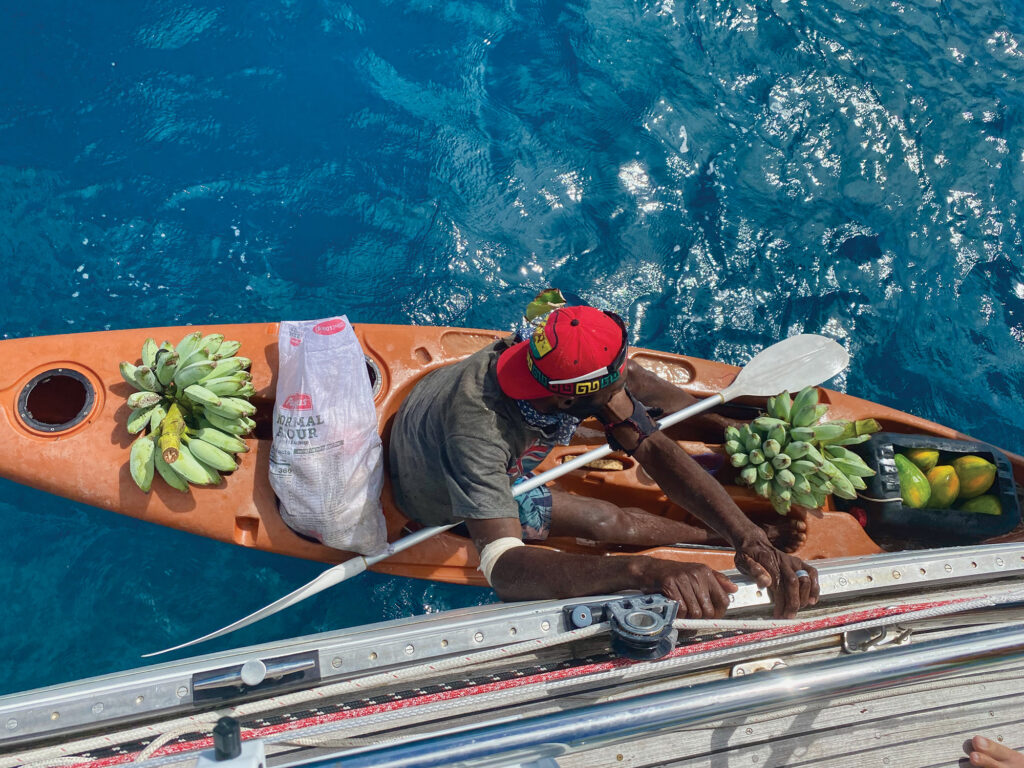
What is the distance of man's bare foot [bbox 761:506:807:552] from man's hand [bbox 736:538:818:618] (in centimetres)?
149

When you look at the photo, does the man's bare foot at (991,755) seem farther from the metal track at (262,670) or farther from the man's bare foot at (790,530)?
the man's bare foot at (790,530)

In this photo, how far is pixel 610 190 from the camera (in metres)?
6.50

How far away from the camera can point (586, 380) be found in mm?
2789

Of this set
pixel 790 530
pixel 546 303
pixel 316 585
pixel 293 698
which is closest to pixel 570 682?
pixel 293 698

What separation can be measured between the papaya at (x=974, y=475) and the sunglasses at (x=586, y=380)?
3.02 meters

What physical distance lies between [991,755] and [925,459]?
2.32 m

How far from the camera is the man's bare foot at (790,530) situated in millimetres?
4441

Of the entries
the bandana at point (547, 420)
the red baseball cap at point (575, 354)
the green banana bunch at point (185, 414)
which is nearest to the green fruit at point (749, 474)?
the bandana at point (547, 420)

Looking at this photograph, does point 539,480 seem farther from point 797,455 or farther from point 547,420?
point 797,455

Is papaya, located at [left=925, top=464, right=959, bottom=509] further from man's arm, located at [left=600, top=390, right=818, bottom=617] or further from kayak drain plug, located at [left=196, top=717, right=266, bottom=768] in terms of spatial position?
kayak drain plug, located at [left=196, top=717, right=266, bottom=768]

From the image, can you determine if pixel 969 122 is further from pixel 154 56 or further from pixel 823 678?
pixel 154 56

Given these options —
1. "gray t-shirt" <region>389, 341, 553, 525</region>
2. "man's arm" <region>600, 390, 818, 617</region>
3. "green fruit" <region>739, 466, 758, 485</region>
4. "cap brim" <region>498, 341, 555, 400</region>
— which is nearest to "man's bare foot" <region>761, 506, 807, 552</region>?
"green fruit" <region>739, 466, 758, 485</region>

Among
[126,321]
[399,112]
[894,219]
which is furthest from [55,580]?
[894,219]

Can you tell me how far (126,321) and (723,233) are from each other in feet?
16.6
